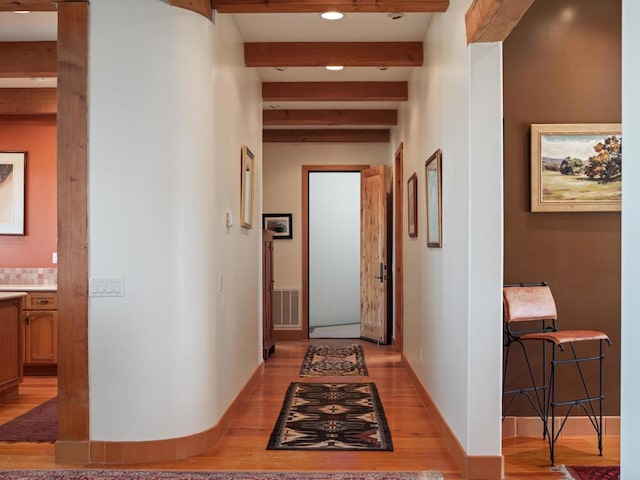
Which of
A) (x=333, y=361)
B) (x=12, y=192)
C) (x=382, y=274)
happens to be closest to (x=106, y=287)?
(x=333, y=361)

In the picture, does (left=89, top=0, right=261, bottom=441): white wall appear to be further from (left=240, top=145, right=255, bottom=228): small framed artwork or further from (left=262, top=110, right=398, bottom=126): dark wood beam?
(left=262, top=110, right=398, bottom=126): dark wood beam

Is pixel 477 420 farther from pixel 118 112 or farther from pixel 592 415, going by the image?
pixel 118 112

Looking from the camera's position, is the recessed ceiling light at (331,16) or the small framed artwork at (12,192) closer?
the recessed ceiling light at (331,16)

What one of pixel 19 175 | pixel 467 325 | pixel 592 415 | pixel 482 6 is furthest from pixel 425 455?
pixel 19 175

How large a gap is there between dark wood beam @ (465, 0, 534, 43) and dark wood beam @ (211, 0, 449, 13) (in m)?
0.71

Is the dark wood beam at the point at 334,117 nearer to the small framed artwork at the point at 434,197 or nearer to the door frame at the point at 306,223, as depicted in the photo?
the door frame at the point at 306,223

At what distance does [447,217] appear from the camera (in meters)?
4.23

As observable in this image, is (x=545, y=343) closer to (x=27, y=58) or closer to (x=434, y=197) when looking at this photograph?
(x=434, y=197)

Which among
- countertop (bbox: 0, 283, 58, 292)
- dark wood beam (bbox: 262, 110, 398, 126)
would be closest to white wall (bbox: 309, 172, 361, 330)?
dark wood beam (bbox: 262, 110, 398, 126)

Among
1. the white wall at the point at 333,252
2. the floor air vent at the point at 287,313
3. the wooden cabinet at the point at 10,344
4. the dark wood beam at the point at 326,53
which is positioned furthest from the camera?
the white wall at the point at 333,252

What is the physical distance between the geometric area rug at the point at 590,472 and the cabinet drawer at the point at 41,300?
484 cm

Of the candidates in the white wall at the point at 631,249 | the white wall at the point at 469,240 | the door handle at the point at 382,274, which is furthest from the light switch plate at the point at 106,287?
the door handle at the point at 382,274

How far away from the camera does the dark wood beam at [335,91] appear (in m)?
6.77

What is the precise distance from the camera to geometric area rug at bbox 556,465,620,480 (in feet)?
11.6
